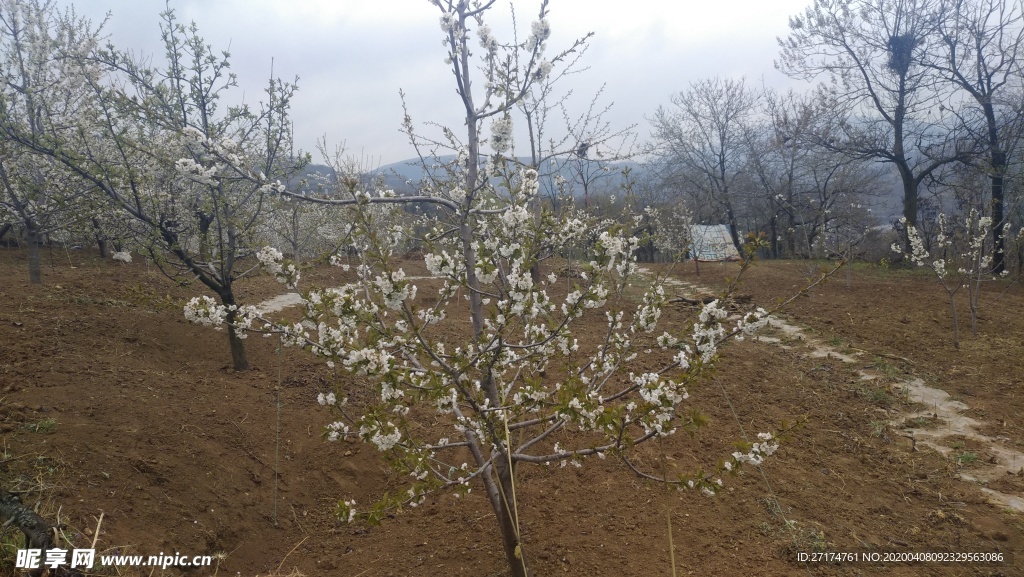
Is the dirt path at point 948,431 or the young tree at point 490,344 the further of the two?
the dirt path at point 948,431

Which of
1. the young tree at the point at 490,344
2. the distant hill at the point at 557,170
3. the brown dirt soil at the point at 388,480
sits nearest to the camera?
the young tree at the point at 490,344

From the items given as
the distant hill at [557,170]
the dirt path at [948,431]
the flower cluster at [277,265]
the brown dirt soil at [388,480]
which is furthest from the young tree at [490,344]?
the dirt path at [948,431]

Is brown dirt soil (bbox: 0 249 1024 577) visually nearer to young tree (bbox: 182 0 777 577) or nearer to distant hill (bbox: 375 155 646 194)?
young tree (bbox: 182 0 777 577)

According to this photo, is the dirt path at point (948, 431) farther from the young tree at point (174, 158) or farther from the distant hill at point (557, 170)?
the young tree at point (174, 158)

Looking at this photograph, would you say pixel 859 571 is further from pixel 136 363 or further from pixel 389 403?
pixel 136 363

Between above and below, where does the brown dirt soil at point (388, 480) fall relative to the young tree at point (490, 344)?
below

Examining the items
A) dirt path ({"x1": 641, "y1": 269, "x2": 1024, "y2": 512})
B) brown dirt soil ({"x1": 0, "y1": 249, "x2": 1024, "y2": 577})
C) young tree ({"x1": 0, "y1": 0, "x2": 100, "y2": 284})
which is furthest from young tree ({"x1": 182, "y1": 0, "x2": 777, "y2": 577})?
young tree ({"x1": 0, "y1": 0, "x2": 100, "y2": 284})

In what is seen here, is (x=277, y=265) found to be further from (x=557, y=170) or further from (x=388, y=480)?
(x=557, y=170)

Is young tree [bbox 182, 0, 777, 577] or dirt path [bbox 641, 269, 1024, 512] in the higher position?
young tree [bbox 182, 0, 777, 577]

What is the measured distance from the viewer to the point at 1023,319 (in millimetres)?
7852

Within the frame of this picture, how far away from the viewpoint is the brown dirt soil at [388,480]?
282cm

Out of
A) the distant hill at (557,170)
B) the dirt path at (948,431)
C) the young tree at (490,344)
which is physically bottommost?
the dirt path at (948,431)

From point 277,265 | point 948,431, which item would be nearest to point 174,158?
point 277,265

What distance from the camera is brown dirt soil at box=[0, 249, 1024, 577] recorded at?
9.26 ft
